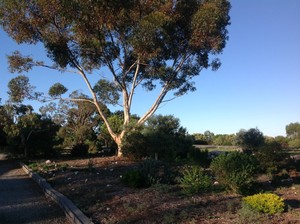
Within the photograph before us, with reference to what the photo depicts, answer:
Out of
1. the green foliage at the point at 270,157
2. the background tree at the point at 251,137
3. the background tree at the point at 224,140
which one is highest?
the background tree at the point at 224,140

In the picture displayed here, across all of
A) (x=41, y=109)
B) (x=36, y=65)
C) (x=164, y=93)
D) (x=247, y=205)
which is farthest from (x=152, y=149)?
(x=41, y=109)

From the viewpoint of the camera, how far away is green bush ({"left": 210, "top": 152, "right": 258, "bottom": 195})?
866 cm

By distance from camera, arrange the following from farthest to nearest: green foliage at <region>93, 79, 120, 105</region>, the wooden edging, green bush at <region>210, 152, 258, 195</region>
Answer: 1. green foliage at <region>93, 79, 120, 105</region>
2. green bush at <region>210, 152, 258, 195</region>
3. the wooden edging

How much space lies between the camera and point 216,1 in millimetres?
19500

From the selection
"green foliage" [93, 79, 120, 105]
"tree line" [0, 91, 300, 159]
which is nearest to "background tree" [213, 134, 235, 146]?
"tree line" [0, 91, 300, 159]

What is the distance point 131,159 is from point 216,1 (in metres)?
9.13

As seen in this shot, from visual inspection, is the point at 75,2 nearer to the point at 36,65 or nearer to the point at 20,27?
the point at 20,27

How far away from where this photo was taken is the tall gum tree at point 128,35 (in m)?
18.4

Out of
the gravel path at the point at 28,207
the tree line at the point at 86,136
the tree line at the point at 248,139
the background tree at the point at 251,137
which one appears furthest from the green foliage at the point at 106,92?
the gravel path at the point at 28,207

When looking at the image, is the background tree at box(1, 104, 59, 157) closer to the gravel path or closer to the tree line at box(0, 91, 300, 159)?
the tree line at box(0, 91, 300, 159)

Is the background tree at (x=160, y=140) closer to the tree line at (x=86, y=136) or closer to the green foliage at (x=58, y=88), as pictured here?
the tree line at (x=86, y=136)

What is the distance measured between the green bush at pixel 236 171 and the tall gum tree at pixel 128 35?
32.9 feet

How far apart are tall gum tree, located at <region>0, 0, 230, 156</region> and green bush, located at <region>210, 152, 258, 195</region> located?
32.9 feet

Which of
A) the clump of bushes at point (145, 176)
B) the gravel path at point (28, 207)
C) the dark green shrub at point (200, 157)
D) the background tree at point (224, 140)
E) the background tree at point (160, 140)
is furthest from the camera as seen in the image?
the background tree at point (224, 140)
